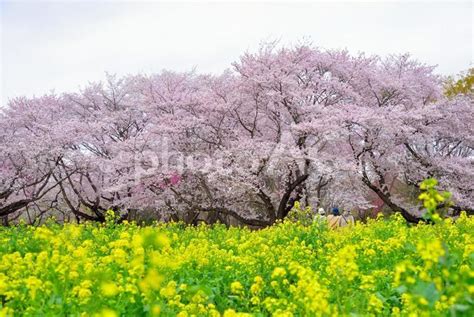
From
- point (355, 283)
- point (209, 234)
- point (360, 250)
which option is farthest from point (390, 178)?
point (355, 283)

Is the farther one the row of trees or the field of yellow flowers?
the row of trees

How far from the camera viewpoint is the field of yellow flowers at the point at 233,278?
2754 millimetres

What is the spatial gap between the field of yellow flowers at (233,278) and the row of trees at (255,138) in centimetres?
1019

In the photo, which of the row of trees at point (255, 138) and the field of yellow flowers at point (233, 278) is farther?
the row of trees at point (255, 138)

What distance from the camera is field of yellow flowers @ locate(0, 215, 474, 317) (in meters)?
2.75

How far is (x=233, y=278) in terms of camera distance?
5.81 meters

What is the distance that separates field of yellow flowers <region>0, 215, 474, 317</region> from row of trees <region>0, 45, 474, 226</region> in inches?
401

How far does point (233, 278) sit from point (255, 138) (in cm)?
1380

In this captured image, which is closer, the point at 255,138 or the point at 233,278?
the point at 233,278

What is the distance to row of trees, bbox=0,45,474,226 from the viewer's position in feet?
62.1

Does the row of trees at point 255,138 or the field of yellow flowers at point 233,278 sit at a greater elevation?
the row of trees at point 255,138

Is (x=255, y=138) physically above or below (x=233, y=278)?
above

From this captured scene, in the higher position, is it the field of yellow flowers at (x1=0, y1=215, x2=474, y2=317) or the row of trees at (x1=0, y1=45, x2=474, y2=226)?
the row of trees at (x1=0, y1=45, x2=474, y2=226)

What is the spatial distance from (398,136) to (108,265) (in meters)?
17.7
